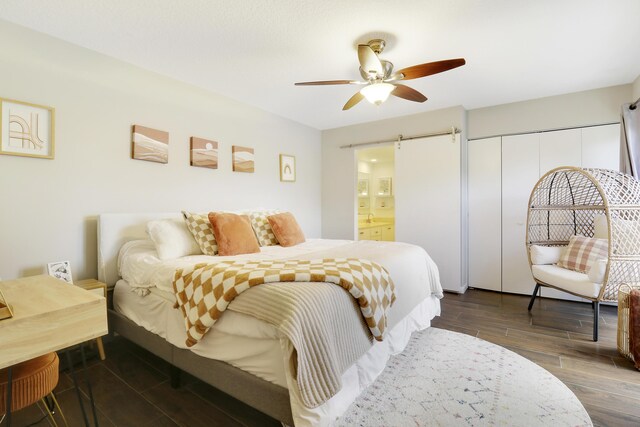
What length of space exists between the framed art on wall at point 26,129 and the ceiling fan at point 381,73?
1.96 m

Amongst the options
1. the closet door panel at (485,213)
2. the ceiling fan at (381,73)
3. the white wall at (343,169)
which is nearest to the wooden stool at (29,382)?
the ceiling fan at (381,73)

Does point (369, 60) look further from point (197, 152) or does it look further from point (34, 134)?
point (34, 134)

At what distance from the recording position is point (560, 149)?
142 inches

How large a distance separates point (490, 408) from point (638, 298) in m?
1.44

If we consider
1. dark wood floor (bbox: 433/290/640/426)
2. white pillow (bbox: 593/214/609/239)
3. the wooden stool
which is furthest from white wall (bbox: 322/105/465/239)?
the wooden stool

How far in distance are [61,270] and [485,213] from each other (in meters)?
4.63

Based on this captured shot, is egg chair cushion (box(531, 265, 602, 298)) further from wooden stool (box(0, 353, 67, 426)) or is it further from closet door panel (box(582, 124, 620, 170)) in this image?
wooden stool (box(0, 353, 67, 426))

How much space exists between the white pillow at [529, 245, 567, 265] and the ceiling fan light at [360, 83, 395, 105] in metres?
2.37

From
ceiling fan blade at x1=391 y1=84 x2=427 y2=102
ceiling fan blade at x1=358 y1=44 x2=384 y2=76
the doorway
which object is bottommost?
the doorway

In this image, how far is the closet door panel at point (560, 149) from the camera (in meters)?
3.52

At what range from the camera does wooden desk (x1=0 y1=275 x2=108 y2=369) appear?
900 mm

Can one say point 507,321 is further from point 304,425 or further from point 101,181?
point 101,181

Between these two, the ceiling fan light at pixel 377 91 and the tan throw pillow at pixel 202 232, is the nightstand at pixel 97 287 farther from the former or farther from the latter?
the ceiling fan light at pixel 377 91

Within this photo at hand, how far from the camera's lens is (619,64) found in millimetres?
2828
